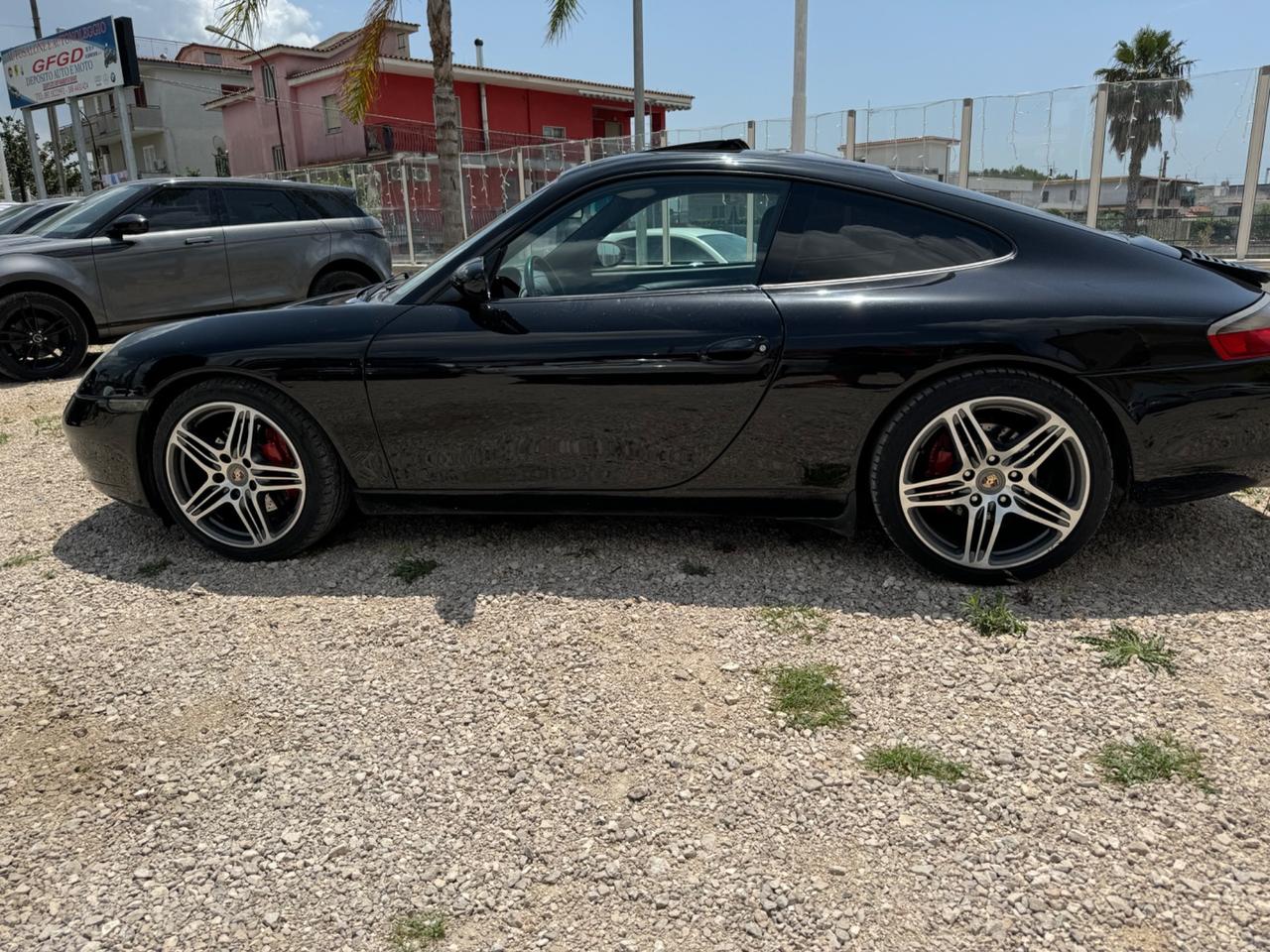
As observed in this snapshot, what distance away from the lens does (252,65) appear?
37.4 metres

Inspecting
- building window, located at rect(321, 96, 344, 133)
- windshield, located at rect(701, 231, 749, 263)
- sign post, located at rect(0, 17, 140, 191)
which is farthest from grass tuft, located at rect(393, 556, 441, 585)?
building window, located at rect(321, 96, 344, 133)

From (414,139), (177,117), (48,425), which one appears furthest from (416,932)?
(177,117)

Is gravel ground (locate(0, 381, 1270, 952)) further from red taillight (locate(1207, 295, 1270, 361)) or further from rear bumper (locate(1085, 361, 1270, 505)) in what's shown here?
red taillight (locate(1207, 295, 1270, 361))

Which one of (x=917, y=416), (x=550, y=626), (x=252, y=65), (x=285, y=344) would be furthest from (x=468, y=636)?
(x=252, y=65)

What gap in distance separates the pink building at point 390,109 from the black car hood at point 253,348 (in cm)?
3120

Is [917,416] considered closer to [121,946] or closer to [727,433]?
[727,433]

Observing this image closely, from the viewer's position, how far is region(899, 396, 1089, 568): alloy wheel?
9.80ft

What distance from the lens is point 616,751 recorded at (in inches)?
91.9

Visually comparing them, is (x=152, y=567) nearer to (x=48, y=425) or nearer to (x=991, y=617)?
(x=991, y=617)

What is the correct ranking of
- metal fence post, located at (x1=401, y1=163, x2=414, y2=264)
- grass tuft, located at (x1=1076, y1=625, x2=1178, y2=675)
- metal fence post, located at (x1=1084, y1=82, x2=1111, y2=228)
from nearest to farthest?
1. grass tuft, located at (x1=1076, y1=625, x2=1178, y2=675)
2. metal fence post, located at (x1=1084, y1=82, x2=1111, y2=228)
3. metal fence post, located at (x1=401, y1=163, x2=414, y2=264)

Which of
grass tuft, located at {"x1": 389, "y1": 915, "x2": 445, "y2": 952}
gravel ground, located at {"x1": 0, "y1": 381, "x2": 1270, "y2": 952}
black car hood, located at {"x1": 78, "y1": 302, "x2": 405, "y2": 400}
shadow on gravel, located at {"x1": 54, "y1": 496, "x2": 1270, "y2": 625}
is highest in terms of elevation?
black car hood, located at {"x1": 78, "y1": 302, "x2": 405, "y2": 400}

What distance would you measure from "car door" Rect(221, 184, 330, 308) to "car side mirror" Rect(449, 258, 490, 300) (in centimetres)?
628

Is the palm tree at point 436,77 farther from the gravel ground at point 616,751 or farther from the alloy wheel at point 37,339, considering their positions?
the gravel ground at point 616,751

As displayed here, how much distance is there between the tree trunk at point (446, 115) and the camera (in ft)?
42.1
